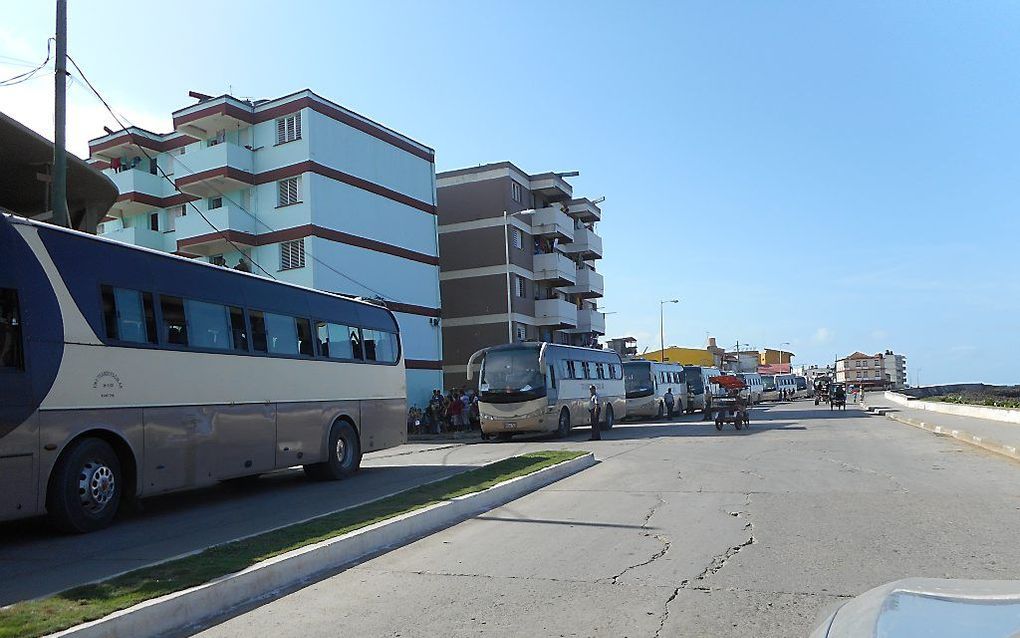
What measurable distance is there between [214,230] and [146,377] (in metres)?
27.4

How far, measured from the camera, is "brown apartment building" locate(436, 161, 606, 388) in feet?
162

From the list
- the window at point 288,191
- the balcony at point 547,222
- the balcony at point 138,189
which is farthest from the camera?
the balcony at point 547,222

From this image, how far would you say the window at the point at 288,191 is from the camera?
119ft

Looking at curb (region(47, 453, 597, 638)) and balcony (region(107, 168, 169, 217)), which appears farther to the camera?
balcony (region(107, 168, 169, 217))

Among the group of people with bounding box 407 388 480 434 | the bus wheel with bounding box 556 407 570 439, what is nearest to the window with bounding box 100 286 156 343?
the bus wheel with bounding box 556 407 570 439

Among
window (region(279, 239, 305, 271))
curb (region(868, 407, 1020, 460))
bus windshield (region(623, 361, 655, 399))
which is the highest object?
window (region(279, 239, 305, 271))

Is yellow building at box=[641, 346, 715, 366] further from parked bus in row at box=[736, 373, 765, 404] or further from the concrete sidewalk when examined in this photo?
the concrete sidewalk

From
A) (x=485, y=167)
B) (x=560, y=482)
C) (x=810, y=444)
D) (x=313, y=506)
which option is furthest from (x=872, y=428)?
(x=485, y=167)

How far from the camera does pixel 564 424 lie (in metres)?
28.8

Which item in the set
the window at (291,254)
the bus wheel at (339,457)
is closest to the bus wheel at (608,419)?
the window at (291,254)

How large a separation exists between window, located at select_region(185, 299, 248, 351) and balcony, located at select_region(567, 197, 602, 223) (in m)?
47.8

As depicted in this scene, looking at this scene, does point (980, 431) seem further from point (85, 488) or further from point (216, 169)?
point (216, 169)

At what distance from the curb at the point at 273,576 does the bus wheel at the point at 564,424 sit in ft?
55.9

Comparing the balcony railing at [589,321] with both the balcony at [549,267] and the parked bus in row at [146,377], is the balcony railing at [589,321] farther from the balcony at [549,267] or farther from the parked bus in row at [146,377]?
the parked bus in row at [146,377]
